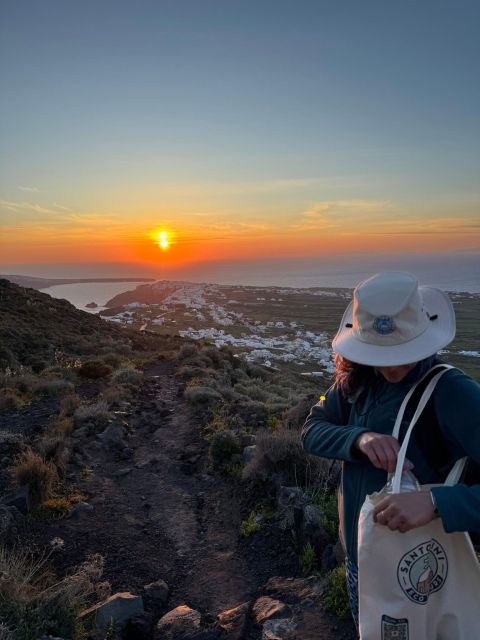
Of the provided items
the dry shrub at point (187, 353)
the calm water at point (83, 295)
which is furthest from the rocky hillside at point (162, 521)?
the calm water at point (83, 295)

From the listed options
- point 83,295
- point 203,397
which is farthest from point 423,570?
point 83,295

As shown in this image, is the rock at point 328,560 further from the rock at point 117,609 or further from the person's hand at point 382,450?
the person's hand at point 382,450

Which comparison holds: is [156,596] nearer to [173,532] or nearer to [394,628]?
[173,532]

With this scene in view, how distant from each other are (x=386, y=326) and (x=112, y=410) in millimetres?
10063

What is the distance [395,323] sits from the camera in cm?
189

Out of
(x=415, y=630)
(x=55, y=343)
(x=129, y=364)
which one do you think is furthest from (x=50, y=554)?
(x=55, y=343)

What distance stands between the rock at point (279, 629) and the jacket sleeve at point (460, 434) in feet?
9.60

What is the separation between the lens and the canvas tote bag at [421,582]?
1.59 meters

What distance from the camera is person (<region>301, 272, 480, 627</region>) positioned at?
1593 millimetres

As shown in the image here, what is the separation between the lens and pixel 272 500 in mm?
6609

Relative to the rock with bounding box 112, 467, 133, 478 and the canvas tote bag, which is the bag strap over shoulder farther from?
the rock with bounding box 112, 467, 133, 478

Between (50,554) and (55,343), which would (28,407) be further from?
(55,343)

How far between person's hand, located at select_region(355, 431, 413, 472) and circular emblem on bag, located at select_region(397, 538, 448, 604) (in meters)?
0.27

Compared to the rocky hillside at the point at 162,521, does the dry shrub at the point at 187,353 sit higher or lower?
higher
